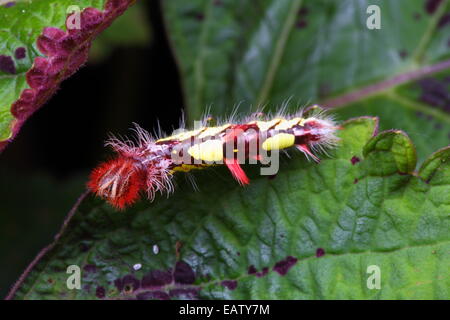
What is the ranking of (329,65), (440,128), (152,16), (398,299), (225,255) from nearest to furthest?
(398,299) → (225,255) → (440,128) → (329,65) → (152,16)

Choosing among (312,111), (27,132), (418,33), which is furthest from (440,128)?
(27,132)

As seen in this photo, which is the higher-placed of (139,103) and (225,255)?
(139,103)

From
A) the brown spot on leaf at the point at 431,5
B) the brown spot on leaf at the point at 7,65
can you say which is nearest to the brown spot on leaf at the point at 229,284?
the brown spot on leaf at the point at 7,65

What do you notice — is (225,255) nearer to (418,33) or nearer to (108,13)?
(108,13)

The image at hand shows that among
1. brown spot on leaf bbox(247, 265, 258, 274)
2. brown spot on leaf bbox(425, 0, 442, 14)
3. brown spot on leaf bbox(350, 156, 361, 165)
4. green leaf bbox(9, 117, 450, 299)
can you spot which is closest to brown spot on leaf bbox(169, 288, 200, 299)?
green leaf bbox(9, 117, 450, 299)

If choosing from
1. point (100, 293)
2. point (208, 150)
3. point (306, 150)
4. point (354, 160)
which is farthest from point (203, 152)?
point (100, 293)

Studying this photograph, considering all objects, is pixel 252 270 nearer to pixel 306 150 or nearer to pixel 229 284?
pixel 229 284

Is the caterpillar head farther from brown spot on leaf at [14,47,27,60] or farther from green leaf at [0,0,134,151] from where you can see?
brown spot on leaf at [14,47,27,60]
